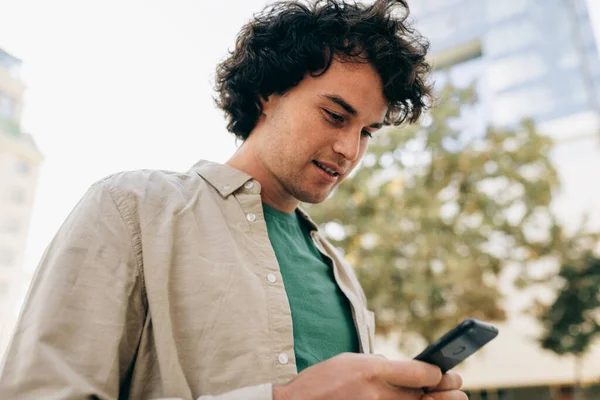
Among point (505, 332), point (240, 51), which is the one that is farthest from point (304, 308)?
point (505, 332)

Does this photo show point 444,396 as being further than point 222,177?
No

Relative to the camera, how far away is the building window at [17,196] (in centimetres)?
296

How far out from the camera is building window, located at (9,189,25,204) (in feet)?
9.70

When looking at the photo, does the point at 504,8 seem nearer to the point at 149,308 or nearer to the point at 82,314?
the point at 149,308

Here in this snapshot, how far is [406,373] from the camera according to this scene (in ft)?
2.99

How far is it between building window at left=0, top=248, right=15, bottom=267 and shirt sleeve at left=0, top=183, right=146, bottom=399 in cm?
197

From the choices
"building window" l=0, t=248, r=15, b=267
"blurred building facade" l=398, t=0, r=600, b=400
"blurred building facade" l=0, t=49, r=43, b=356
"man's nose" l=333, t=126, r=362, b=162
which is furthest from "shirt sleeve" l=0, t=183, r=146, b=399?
"blurred building facade" l=398, t=0, r=600, b=400

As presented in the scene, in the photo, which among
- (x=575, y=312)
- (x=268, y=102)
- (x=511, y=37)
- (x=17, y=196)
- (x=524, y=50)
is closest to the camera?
(x=268, y=102)

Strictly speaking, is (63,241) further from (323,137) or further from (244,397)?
(323,137)

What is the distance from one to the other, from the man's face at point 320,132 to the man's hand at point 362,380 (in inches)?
35.7

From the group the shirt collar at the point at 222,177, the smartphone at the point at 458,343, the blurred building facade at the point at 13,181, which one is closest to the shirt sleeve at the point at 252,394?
the smartphone at the point at 458,343

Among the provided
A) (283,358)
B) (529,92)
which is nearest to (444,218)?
(283,358)

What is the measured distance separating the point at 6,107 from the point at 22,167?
Result: 0.39 metres

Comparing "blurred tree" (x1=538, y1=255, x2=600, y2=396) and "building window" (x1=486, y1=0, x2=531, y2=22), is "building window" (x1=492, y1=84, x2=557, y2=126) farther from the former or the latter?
"blurred tree" (x1=538, y1=255, x2=600, y2=396)
